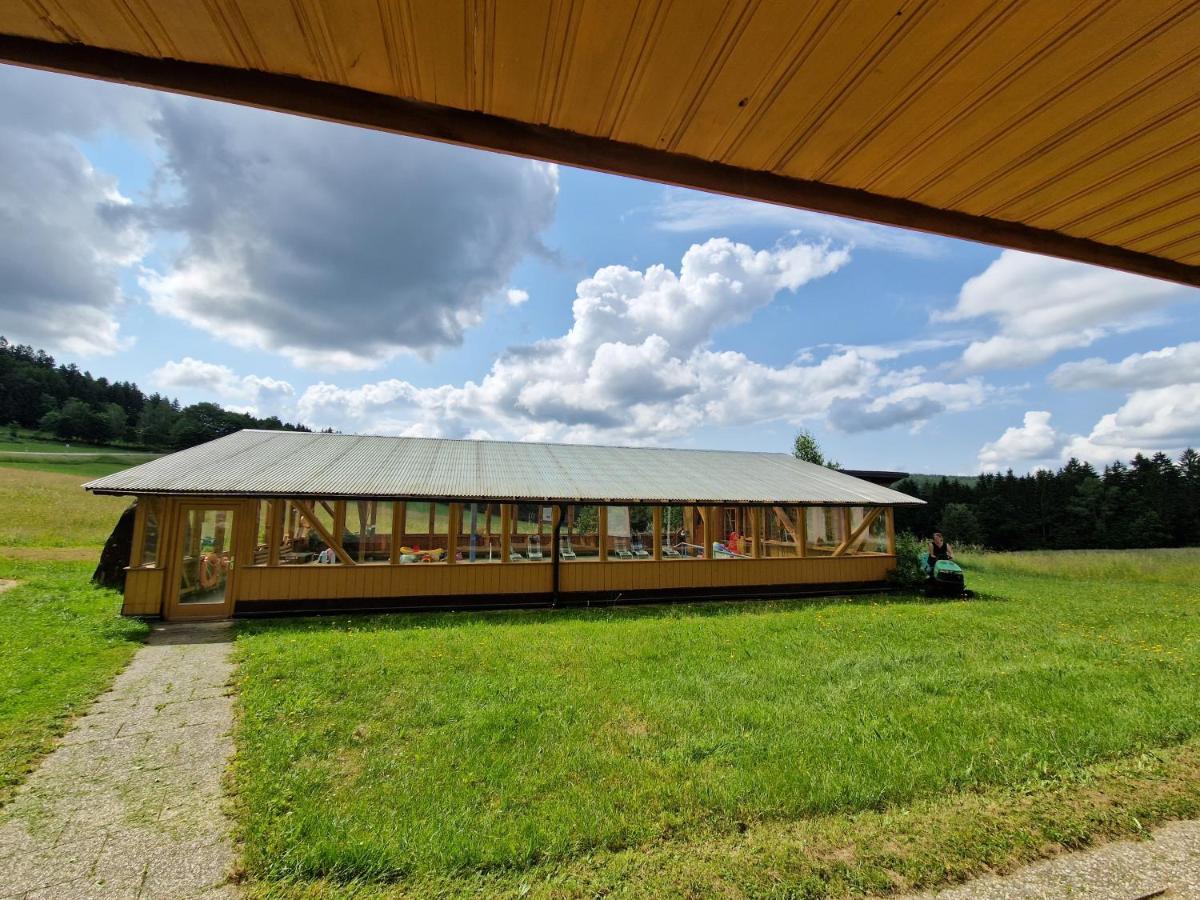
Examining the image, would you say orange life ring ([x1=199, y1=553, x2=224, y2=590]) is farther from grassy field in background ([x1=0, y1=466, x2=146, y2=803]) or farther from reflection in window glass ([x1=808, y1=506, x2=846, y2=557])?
reflection in window glass ([x1=808, y1=506, x2=846, y2=557])

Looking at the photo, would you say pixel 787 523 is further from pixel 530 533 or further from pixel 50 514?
pixel 50 514

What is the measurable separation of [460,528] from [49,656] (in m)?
6.30

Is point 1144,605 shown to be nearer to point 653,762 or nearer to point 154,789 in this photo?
point 653,762

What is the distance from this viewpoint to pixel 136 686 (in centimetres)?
620

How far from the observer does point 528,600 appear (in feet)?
38.4

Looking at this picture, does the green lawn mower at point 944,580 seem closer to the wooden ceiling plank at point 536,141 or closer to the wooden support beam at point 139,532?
the wooden ceiling plank at point 536,141

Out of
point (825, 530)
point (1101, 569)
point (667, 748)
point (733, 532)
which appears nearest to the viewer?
point (667, 748)

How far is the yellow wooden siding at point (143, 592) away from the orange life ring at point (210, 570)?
623 mm

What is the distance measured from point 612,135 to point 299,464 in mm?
12385

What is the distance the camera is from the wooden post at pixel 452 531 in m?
11.4

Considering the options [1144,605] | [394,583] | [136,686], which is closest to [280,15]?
[136,686]

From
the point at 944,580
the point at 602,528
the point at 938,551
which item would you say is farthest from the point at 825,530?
the point at 602,528

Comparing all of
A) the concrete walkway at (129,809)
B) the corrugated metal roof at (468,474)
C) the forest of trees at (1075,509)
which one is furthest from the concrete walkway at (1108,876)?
the forest of trees at (1075,509)

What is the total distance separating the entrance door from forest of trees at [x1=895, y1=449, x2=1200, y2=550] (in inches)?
2035
